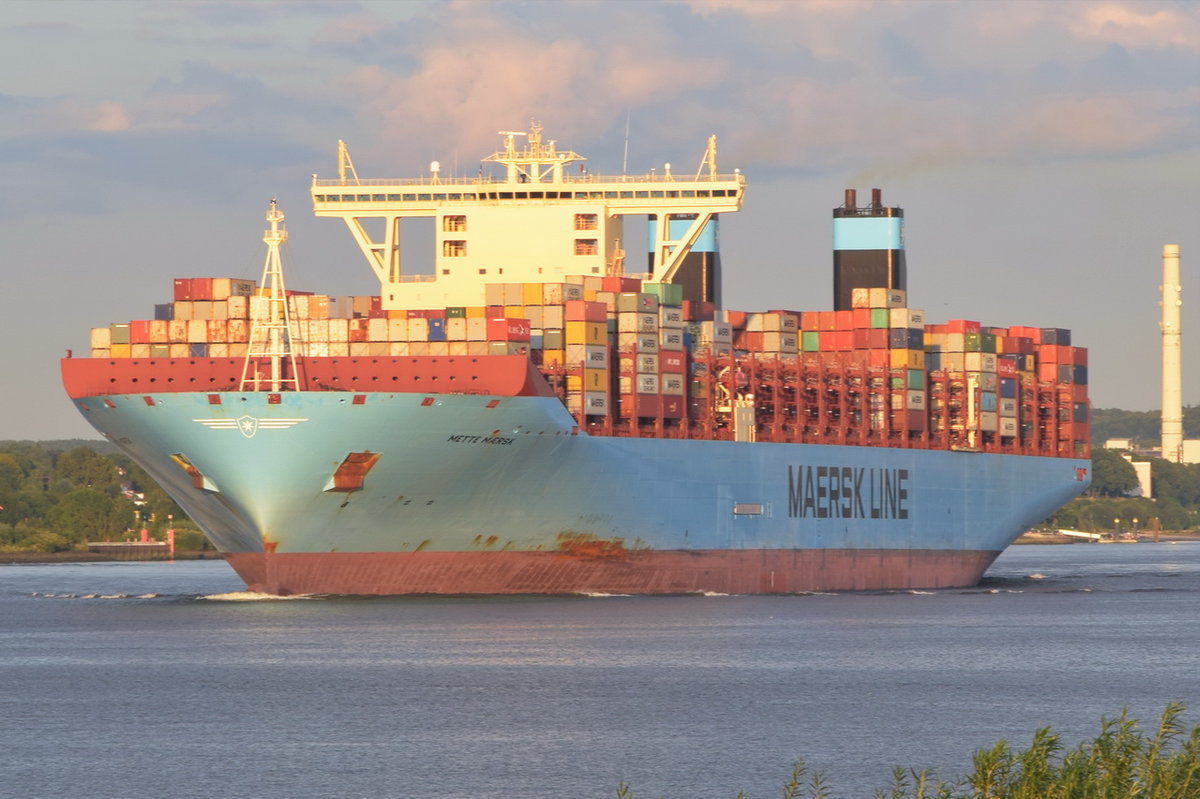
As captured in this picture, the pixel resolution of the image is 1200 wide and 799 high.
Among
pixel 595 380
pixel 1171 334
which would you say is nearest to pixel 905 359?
pixel 595 380

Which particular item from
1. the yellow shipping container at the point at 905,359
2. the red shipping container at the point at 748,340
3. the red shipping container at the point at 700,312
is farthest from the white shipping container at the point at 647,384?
the yellow shipping container at the point at 905,359

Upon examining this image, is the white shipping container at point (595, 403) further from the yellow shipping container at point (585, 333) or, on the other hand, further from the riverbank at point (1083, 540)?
the riverbank at point (1083, 540)

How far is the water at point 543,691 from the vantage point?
2658cm

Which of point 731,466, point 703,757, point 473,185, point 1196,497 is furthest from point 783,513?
point 1196,497

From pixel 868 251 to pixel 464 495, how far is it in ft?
78.6

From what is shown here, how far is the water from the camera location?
26.6 meters

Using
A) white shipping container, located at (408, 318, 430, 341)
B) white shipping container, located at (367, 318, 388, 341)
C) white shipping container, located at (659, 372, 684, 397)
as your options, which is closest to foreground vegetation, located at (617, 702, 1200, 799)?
white shipping container, located at (408, 318, 430, 341)

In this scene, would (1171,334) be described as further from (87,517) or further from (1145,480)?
(87,517)

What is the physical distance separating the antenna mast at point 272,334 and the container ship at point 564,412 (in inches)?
4.0

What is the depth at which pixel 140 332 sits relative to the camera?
48.8 metres

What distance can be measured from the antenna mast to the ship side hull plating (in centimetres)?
117

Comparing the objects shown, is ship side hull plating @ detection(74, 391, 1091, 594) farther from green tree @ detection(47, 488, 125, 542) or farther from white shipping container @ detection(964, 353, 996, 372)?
green tree @ detection(47, 488, 125, 542)

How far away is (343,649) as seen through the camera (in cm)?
3959

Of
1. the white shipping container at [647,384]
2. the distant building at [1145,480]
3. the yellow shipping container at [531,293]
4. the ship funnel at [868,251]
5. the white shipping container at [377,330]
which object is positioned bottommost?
the distant building at [1145,480]
